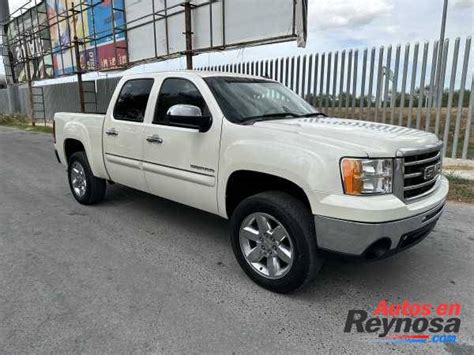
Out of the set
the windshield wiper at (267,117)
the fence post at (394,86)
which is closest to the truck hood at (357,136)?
the windshield wiper at (267,117)

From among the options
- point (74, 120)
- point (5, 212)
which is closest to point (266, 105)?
point (74, 120)

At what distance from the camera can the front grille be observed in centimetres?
290

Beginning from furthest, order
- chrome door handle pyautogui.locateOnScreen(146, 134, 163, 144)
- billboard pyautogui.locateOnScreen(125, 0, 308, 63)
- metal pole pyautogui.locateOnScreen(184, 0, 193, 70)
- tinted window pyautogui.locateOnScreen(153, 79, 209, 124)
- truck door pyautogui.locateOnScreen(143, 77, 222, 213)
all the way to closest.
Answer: metal pole pyautogui.locateOnScreen(184, 0, 193, 70) < billboard pyautogui.locateOnScreen(125, 0, 308, 63) < chrome door handle pyautogui.locateOnScreen(146, 134, 163, 144) < tinted window pyautogui.locateOnScreen(153, 79, 209, 124) < truck door pyautogui.locateOnScreen(143, 77, 222, 213)

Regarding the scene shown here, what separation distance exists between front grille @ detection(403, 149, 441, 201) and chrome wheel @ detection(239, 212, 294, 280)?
0.99 meters

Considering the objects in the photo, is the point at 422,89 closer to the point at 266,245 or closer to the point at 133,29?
the point at 266,245

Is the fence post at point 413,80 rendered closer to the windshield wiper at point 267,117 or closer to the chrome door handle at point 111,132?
the windshield wiper at point 267,117

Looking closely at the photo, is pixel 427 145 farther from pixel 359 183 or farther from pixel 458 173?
pixel 458 173

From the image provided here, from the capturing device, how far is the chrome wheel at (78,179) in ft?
18.6

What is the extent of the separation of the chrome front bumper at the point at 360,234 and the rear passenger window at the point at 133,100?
2619 mm

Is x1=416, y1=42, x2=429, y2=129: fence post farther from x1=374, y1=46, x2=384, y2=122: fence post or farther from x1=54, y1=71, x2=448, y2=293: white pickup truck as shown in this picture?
x1=54, y1=71, x2=448, y2=293: white pickup truck

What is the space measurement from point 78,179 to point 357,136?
4.37m

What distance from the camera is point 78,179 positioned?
5.81 meters

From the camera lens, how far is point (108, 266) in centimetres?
370

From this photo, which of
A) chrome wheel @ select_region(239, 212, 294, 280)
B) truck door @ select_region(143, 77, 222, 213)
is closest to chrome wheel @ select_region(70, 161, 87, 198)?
truck door @ select_region(143, 77, 222, 213)
